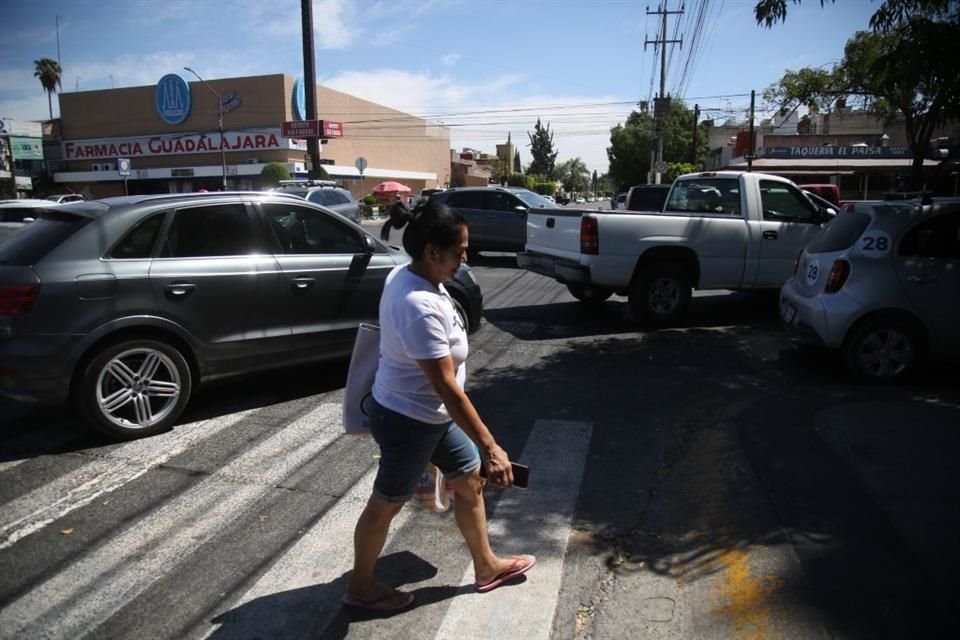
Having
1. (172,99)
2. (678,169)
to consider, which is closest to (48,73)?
(172,99)

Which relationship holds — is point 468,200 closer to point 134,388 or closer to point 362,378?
point 134,388

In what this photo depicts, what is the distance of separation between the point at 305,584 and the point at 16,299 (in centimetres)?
291

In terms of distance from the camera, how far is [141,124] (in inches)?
2110

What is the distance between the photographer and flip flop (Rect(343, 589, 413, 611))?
9.75 feet

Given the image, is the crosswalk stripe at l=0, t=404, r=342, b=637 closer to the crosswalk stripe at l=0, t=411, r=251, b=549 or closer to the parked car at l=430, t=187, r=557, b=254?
the crosswalk stripe at l=0, t=411, r=251, b=549

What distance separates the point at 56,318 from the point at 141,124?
5645 centimetres

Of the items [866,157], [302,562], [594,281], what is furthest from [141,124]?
[302,562]

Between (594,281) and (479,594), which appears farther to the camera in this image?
(594,281)

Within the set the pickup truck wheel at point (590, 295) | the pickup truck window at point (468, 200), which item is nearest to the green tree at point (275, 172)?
the pickup truck window at point (468, 200)

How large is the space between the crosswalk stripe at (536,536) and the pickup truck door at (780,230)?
16.1ft

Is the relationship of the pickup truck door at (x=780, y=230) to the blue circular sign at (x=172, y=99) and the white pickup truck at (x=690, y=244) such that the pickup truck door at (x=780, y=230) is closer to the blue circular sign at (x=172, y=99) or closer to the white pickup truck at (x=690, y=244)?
the white pickup truck at (x=690, y=244)

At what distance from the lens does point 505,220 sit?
15953 millimetres

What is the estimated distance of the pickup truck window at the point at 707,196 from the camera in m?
9.20

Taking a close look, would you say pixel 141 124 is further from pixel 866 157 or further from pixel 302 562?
pixel 302 562
